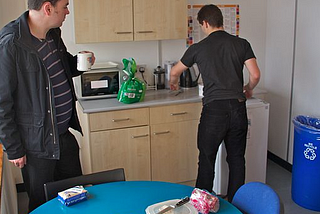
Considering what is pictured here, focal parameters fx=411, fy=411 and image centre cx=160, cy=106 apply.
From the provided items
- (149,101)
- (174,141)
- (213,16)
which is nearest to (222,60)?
(213,16)

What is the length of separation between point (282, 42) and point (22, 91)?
264 cm

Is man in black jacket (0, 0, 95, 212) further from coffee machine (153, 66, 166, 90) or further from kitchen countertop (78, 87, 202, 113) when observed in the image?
coffee machine (153, 66, 166, 90)

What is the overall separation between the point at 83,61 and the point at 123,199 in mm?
956

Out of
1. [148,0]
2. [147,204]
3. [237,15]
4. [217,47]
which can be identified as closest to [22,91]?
[147,204]

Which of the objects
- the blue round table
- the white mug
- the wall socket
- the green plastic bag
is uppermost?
the white mug

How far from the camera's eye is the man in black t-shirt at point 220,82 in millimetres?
2811

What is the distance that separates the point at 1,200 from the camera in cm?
213

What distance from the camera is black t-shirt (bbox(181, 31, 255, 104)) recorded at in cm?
280

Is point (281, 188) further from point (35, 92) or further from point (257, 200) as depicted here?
point (35, 92)

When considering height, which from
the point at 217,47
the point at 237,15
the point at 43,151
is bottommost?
the point at 43,151

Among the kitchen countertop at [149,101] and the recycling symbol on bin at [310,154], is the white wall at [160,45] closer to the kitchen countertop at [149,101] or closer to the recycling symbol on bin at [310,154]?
the kitchen countertop at [149,101]

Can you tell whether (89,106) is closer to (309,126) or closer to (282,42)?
(309,126)

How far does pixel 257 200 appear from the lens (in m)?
1.79

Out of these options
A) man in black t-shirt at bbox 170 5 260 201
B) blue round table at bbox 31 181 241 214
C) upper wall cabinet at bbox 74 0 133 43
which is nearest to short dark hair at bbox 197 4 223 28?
man in black t-shirt at bbox 170 5 260 201
